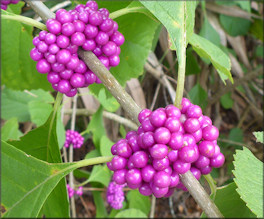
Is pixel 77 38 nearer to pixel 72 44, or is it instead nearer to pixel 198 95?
pixel 72 44

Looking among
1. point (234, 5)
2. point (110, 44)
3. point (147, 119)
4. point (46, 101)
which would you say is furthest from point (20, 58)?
point (234, 5)

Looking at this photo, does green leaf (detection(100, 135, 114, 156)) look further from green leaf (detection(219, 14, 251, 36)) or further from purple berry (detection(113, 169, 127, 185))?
green leaf (detection(219, 14, 251, 36))

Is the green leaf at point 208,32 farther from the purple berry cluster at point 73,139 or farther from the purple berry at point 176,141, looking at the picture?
the purple berry at point 176,141

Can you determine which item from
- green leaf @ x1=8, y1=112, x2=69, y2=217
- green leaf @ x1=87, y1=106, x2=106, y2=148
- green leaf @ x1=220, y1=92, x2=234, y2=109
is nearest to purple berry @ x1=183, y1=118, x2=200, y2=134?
green leaf @ x1=8, y1=112, x2=69, y2=217

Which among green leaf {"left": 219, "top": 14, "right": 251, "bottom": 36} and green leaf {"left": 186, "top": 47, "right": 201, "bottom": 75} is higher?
green leaf {"left": 219, "top": 14, "right": 251, "bottom": 36}

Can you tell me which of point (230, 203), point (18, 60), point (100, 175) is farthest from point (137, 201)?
point (230, 203)

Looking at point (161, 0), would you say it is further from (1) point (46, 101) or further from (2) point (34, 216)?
(1) point (46, 101)

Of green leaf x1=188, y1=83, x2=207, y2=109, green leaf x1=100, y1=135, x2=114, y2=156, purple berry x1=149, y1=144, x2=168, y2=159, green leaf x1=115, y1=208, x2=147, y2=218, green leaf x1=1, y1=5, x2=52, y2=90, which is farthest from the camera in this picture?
green leaf x1=188, y1=83, x2=207, y2=109
